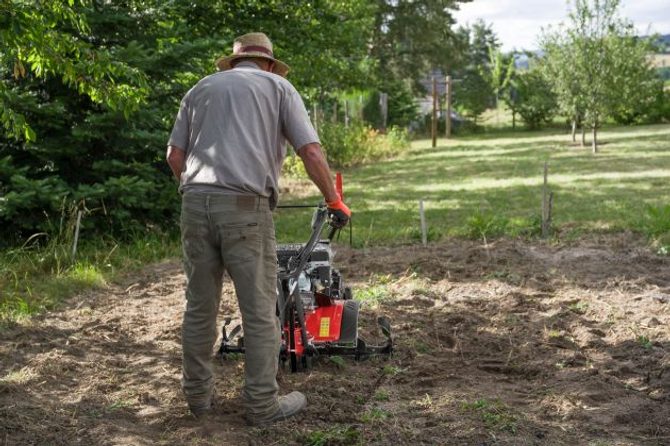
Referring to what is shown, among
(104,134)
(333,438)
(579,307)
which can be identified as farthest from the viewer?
(104,134)

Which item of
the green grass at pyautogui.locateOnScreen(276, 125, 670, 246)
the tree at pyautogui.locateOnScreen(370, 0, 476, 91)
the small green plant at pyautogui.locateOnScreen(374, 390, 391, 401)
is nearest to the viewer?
the small green plant at pyautogui.locateOnScreen(374, 390, 391, 401)

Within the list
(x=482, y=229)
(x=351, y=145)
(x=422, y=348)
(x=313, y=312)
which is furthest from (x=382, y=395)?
(x=351, y=145)

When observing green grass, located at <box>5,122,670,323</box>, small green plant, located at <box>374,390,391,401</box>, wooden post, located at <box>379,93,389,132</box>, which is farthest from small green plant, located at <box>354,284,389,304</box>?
wooden post, located at <box>379,93,389,132</box>

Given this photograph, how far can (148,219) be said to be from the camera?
32.4 feet

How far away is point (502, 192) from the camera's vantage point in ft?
47.8

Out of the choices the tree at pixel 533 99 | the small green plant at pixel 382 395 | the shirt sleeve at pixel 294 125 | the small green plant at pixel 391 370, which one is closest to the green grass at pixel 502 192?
the small green plant at pixel 391 370

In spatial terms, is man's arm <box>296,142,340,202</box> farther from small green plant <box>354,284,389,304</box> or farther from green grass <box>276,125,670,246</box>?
green grass <box>276,125,670,246</box>

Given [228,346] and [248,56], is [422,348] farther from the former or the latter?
[248,56]

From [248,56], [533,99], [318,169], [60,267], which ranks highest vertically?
[533,99]

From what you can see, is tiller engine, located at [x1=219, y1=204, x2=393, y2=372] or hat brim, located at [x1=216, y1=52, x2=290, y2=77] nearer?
hat brim, located at [x1=216, y1=52, x2=290, y2=77]

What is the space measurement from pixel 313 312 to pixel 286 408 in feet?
3.44

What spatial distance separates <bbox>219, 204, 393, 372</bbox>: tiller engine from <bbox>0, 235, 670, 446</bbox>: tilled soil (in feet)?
0.38

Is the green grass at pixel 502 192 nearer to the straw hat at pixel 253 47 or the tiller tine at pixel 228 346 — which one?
the tiller tine at pixel 228 346

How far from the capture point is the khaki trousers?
13.2ft
